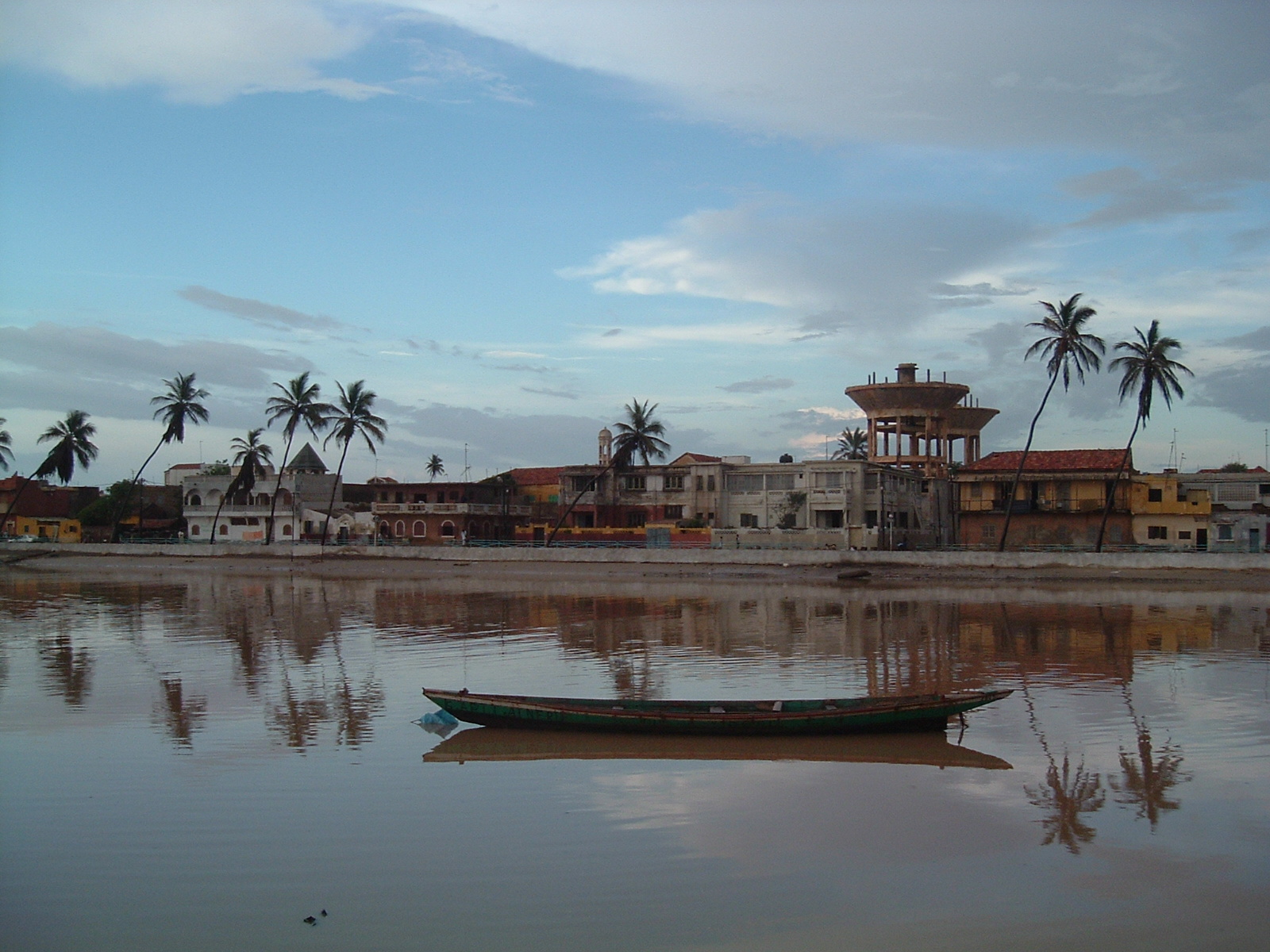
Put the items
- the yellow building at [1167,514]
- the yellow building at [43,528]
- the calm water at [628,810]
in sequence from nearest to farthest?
the calm water at [628,810] < the yellow building at [1167,514] < the yellow building at [43,528]

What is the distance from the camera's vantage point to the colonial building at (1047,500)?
6188cm

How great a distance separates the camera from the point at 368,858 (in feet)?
37.2

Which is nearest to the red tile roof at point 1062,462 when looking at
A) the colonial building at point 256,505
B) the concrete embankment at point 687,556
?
the concrete embankment at point 687,556

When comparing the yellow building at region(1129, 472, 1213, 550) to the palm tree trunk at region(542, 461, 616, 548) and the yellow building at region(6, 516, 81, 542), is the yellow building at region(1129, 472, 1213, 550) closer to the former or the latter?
the palm tree trunk at region(542, 461, 616, 548)

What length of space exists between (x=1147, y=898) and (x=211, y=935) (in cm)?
884

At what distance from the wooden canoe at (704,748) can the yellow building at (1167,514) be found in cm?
4904

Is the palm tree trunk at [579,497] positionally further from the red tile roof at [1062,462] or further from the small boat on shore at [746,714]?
the small boat on shore at [746,714]

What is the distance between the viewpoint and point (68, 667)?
82.3 feet

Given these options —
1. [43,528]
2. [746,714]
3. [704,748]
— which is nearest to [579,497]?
[43,528]

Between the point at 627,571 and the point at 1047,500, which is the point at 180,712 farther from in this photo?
the point at 1047,500

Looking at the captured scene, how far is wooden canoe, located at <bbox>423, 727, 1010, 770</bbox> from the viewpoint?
15.7 metres

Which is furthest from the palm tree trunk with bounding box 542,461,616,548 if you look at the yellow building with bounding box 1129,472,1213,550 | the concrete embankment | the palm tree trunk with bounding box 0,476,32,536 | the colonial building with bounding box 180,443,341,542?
the palm tree trunk with bounding box 0,476,32,536

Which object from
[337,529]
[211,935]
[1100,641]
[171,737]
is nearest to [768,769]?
[211,935]

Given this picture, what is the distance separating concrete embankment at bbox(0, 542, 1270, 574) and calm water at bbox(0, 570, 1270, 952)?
20280 mm
